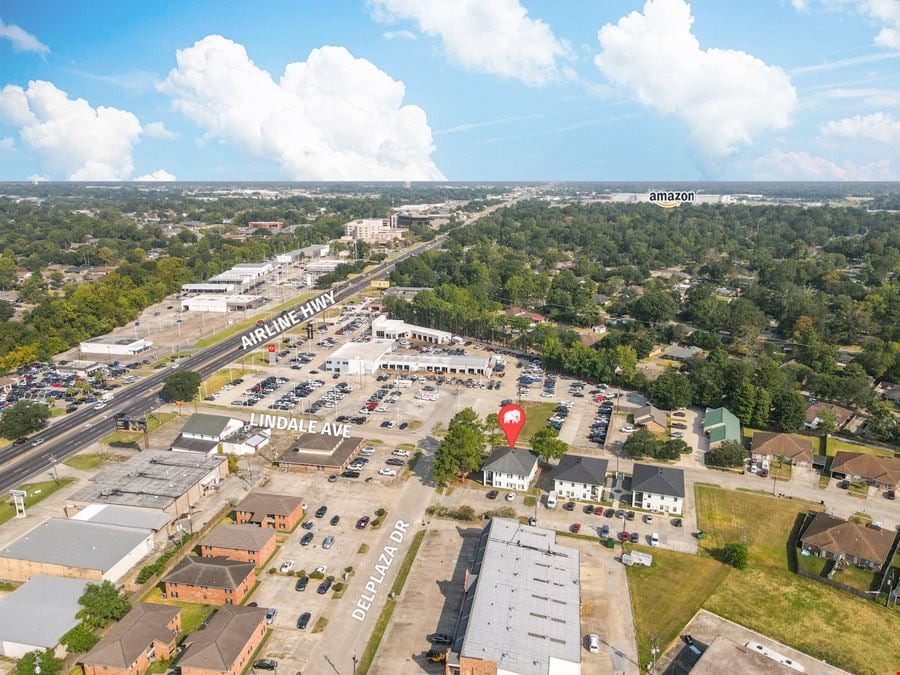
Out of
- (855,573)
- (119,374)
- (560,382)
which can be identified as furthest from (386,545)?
(119,374)

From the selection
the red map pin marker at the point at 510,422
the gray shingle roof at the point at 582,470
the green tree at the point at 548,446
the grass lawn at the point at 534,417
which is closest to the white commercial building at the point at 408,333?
the grass lawn at the point at 534,417

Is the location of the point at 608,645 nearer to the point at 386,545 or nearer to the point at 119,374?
the point at 386,545

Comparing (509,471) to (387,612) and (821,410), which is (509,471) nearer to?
(387,612)

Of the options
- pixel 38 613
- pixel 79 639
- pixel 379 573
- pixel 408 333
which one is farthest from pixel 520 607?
pixel 408 333

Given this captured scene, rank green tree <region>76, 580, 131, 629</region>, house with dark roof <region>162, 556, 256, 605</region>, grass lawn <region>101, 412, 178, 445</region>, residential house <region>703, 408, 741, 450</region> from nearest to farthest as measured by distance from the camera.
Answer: green tree <region>76, 580, 131, 629</region> → house with dark roof <region>162, 556, 256, 605</region> → residential house <region>703, 408, 741, 450</region> → grass lawn <region>101, 412, 178, 445</region>

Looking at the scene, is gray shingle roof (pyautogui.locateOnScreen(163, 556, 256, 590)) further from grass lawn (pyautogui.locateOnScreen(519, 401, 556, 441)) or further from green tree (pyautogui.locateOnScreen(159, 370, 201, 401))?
green tree (pyautogui.locateOnScreen(159, 370, 201, 401))

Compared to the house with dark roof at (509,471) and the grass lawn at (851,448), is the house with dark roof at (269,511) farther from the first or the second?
the grass lawn at (851,448)

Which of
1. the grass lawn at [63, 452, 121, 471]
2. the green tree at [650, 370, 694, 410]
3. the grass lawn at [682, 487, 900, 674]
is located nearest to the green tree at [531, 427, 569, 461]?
the grass lawn at [682, 487, 900, 674]
